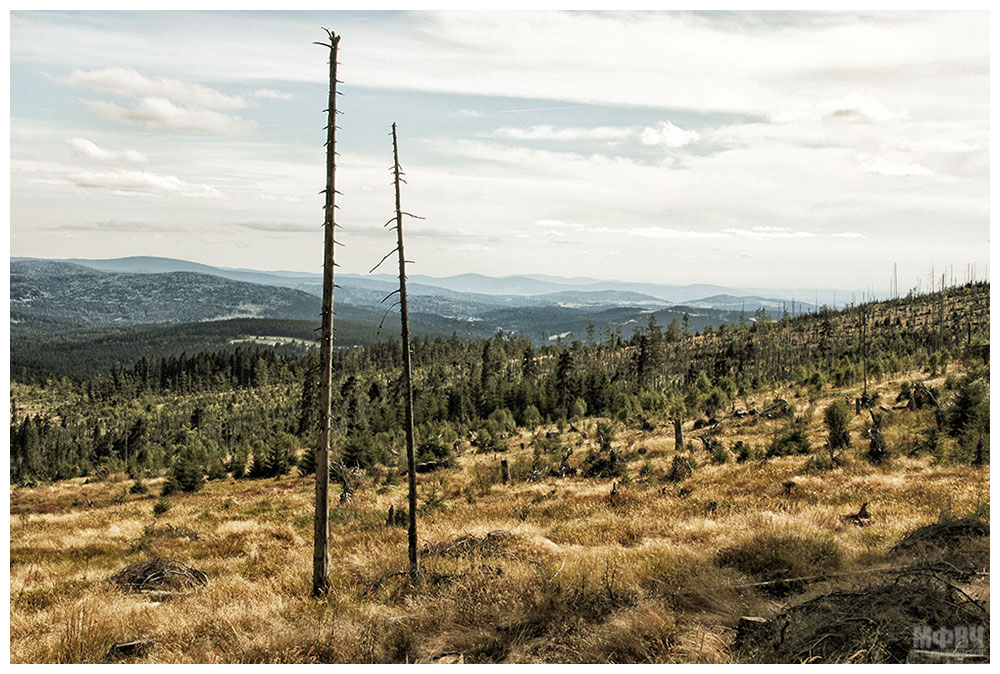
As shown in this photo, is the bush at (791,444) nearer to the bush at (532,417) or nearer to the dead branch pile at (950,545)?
the dead branch pile at (950,545)

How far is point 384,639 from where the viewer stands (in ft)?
27.9

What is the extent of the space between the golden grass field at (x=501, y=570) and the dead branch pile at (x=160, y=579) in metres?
0.47

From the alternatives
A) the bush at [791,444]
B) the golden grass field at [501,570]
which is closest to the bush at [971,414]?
the golden grass field at [501,570]

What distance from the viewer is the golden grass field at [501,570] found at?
27.3 feet

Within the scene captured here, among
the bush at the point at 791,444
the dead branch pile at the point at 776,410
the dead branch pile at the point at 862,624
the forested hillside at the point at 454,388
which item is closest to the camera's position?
the dead branch pile at the point at 862,624

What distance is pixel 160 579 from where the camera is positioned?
44.7ft

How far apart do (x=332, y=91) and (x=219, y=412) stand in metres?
146

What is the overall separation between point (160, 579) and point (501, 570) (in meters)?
8.16

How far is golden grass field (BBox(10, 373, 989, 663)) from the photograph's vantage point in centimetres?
833

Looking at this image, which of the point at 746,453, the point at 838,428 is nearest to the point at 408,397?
the point at 746,453

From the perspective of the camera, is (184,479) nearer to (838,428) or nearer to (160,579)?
(160,579)

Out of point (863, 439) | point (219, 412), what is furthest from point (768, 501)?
point (219, 412)
